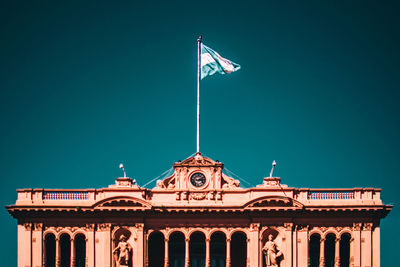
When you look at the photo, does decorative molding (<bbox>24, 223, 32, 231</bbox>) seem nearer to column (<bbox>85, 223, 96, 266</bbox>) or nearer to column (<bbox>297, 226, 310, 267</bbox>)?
column (<bbox>85, 223, 96, 266</bbox>)

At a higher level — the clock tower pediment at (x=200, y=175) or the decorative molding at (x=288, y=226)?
the clock tower pediment at (x=200, y=175)

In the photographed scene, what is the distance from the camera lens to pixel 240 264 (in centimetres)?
9056

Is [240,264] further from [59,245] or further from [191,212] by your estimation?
[59,245]

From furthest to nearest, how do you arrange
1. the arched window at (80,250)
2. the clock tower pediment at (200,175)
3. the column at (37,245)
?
the clock tower pediment at (200,175)
the arched window at (80,250)
the column at (37,245)

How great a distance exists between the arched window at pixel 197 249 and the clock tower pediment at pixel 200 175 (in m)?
4.38

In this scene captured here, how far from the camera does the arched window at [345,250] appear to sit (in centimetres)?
8962

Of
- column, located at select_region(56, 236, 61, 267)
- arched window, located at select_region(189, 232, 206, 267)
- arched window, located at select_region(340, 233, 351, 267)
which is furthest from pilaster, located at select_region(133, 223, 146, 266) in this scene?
arched window, located at select_region(340, 233, 351, 267)

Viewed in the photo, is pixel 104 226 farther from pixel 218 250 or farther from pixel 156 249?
pixel 218 250

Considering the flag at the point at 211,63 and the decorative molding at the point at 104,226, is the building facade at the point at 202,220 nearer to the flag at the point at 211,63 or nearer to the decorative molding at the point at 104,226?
the decorative molding at the point at 104,226

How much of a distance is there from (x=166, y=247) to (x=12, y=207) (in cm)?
1361

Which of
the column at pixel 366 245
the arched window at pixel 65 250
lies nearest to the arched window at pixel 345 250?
the column at pixel 366 245

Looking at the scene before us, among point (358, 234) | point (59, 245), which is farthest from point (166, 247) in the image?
point (358, 234)

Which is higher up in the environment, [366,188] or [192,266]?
[366,188]

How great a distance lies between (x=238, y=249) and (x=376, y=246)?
39.4 ft
